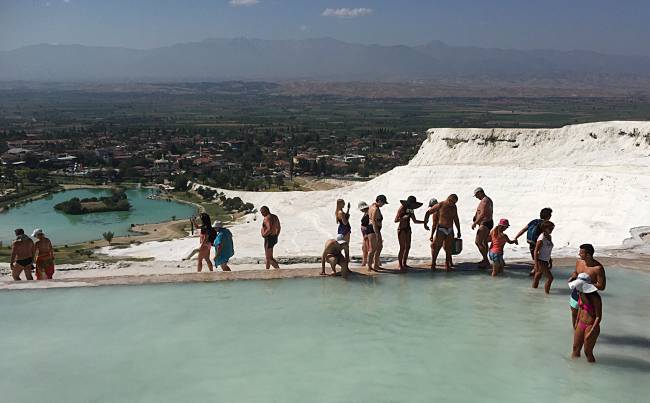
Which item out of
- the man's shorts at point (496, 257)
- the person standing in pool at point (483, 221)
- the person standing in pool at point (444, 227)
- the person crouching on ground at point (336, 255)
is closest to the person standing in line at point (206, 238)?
the person crouching on ground at point (336, 255)

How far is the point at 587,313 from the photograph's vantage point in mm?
5965

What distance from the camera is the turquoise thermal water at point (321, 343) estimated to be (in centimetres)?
571

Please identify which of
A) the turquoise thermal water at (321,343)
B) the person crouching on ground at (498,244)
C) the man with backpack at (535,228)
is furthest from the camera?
the person crouching on ground at (498,244)

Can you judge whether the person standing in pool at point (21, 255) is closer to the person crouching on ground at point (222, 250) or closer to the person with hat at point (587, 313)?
the person crouching on ground at point (222, 250)

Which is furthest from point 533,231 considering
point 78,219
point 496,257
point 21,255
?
point 78,219

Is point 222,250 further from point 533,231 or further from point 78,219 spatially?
point 78,219

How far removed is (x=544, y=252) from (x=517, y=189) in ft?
35.5

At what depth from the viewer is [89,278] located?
29.8 ft

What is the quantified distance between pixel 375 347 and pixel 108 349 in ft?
8.82

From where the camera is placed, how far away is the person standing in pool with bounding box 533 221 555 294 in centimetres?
803

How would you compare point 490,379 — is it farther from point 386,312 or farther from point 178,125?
point 178,125

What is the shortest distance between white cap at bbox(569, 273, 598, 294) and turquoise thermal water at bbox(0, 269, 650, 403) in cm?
76

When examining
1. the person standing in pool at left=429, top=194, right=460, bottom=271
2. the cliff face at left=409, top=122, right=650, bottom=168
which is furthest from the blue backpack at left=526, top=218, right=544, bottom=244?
the cliff face at left=409, top=122, right=650, bottom=168

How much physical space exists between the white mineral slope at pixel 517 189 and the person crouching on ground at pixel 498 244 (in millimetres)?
1538
